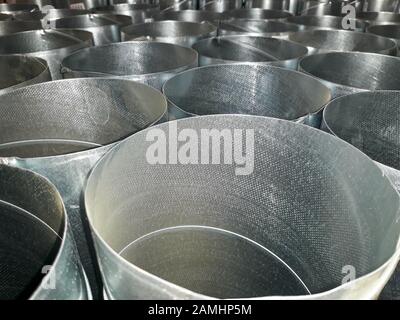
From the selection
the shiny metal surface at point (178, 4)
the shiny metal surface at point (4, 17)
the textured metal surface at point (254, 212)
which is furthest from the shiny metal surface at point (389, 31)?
the shiny metal surface at point (4, 17)

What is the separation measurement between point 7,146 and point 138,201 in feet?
1.62

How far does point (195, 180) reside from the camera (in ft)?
2.64

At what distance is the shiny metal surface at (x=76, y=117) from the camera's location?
2.65 feet

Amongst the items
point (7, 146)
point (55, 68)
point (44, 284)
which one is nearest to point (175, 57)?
point (55, 68)

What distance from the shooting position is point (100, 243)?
41 cm

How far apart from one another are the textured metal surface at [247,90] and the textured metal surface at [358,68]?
120 mm

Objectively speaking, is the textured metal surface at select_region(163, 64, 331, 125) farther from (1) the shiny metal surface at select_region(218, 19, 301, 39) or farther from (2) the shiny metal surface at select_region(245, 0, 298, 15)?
(2) the shiny metal surface at select_region(245, 0, 298, 15)

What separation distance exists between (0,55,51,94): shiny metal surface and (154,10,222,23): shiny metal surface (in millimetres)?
1049

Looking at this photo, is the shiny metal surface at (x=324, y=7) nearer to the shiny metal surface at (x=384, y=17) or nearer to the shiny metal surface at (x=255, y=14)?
the shiny metal surface at (x=384, y=17)

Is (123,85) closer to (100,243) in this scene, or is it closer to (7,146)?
(7,146)

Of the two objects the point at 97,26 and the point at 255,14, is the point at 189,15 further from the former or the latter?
the point at 97,26

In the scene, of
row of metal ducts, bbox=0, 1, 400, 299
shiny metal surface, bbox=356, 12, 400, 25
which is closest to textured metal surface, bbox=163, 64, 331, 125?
row of metal ducts, bbox=0, 1, 400, 299

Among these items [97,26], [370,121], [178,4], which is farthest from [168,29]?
[370,121]

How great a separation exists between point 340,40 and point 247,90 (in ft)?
2.52
